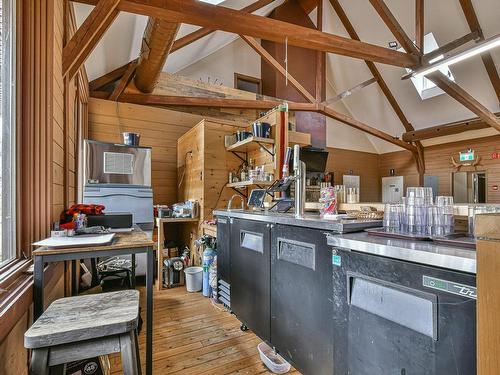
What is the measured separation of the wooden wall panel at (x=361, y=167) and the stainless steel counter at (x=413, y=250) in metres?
7.83

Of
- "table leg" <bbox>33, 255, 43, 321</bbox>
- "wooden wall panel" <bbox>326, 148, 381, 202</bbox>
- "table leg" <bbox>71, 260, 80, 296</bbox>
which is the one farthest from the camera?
"wooden wall panel" <bbox>326, 148, 381, 202</bbox>

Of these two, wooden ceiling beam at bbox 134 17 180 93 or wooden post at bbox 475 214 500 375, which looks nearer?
wooden post at bbox 475 214 500 375

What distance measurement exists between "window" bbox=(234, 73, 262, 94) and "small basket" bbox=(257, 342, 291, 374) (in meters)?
5.86

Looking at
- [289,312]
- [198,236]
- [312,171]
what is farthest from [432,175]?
[289,312]

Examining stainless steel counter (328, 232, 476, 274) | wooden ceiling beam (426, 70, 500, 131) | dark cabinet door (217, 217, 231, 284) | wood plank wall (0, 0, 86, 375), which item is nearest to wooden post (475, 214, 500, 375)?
stainless steel counter (328, 232, 476, 274)

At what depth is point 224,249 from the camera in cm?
260

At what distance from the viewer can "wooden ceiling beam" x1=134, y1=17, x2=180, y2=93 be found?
2.89 metres

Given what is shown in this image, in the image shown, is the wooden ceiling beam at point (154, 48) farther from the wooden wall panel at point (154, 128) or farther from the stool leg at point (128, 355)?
the stool leg at point (128, 355)

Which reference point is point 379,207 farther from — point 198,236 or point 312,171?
point 312,171

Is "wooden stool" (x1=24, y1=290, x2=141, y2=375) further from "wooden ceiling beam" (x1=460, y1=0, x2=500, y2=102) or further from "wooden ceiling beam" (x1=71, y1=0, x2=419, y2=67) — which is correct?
"wooden ceiling beam" (x1=460, y1=0, x2=500, y2=102)

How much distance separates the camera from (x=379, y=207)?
6.28ft

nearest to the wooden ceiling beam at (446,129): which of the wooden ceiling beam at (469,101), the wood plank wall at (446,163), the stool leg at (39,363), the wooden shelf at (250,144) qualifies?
the wooden ceiling beam at (469,101)

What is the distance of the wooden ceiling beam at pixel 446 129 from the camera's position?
6.61m

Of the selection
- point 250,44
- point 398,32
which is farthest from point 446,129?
point 250,44
